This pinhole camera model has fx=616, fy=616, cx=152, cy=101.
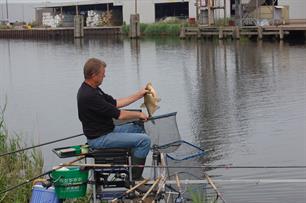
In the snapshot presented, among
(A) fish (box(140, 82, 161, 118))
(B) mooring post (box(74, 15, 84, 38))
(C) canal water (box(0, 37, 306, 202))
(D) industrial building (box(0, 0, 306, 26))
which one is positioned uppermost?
(D) industrial building (box(0, 0, 306, 26))

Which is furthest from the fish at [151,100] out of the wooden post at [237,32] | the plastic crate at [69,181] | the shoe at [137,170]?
the wooden post at [237,32]

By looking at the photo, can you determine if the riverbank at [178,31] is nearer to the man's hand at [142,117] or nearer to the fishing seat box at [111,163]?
the man's hand at [142,117]

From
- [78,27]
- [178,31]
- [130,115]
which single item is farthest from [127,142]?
[78,27]

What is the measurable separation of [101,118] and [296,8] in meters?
49.5

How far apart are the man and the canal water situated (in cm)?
78

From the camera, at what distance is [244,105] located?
58.7 ft

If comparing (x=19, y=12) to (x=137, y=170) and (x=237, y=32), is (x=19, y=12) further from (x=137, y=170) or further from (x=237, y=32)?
(x=137, y=170)

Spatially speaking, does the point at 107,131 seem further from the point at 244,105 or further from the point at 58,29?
the point at 58,29

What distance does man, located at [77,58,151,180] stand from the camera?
6.03 m

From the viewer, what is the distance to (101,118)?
20.1 feet

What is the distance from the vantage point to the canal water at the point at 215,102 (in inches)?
442

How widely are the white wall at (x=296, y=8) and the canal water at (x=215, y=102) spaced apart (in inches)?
589

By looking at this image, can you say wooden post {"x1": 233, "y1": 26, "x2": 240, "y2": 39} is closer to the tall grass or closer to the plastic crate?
the tall grass

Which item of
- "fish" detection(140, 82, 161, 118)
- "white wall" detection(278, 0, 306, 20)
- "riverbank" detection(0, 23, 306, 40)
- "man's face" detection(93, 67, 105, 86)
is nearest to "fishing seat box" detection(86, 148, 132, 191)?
"fish" detection(140, 82, 161, 118)
